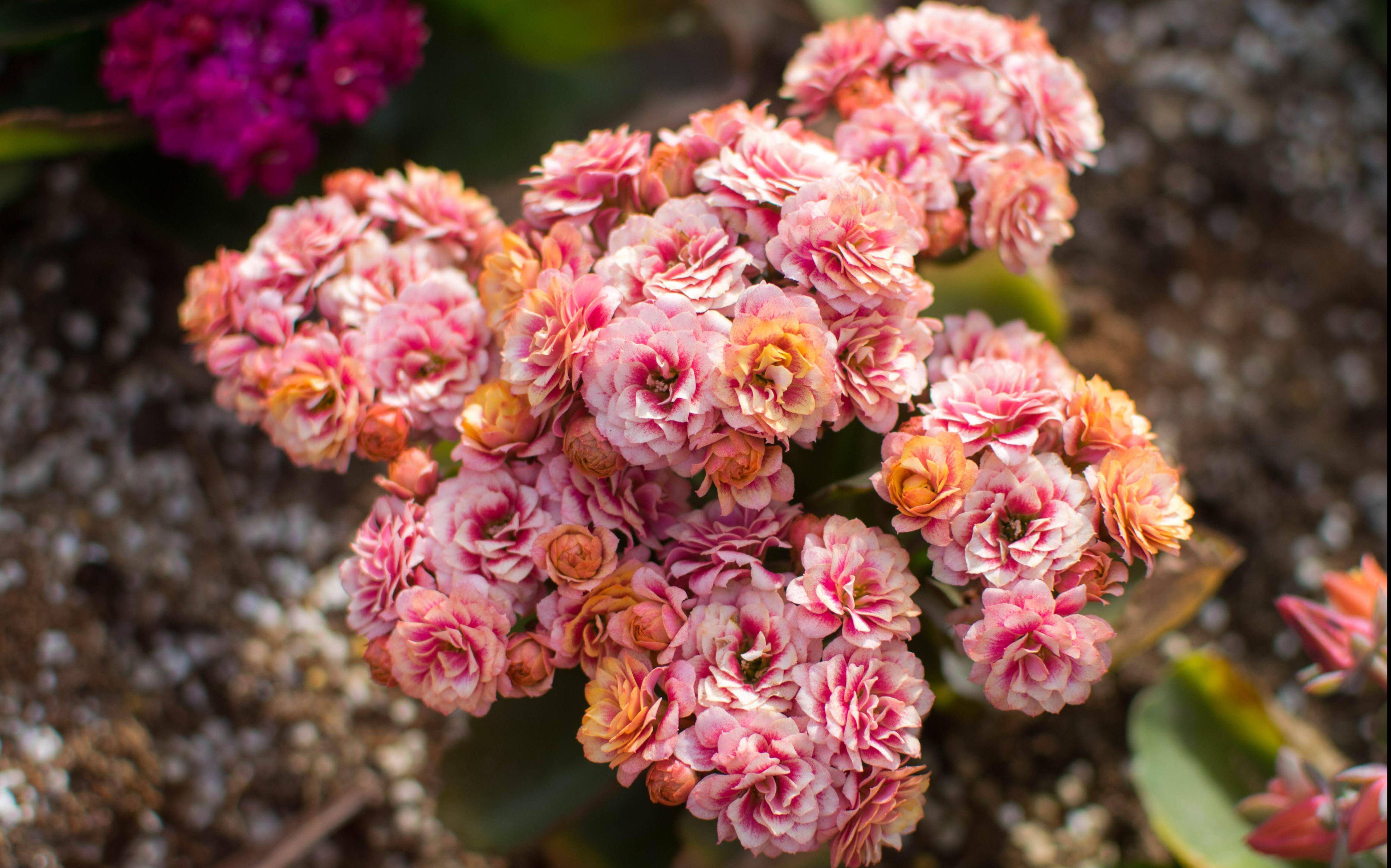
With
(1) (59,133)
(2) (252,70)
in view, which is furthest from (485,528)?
(1) (59,133)

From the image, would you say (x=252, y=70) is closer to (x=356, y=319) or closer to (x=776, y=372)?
(x=356, y=319)

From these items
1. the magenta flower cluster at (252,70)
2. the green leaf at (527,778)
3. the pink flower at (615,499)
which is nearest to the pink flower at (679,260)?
the pink flower at (615,499)

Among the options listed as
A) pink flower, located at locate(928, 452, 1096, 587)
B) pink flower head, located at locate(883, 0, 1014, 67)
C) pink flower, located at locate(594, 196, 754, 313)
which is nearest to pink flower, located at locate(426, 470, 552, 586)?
pink flower, located at locate(594, 196, 754, 313)

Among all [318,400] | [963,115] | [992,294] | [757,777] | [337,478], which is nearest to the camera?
[757,777]

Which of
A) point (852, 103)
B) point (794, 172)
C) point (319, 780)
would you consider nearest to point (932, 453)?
point (794, 172)

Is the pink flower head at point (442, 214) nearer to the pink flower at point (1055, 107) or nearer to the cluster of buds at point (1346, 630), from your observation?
the pink flower at point (1055, 107)

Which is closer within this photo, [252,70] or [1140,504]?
[1140,504]

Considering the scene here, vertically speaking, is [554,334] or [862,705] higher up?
[554,334]
